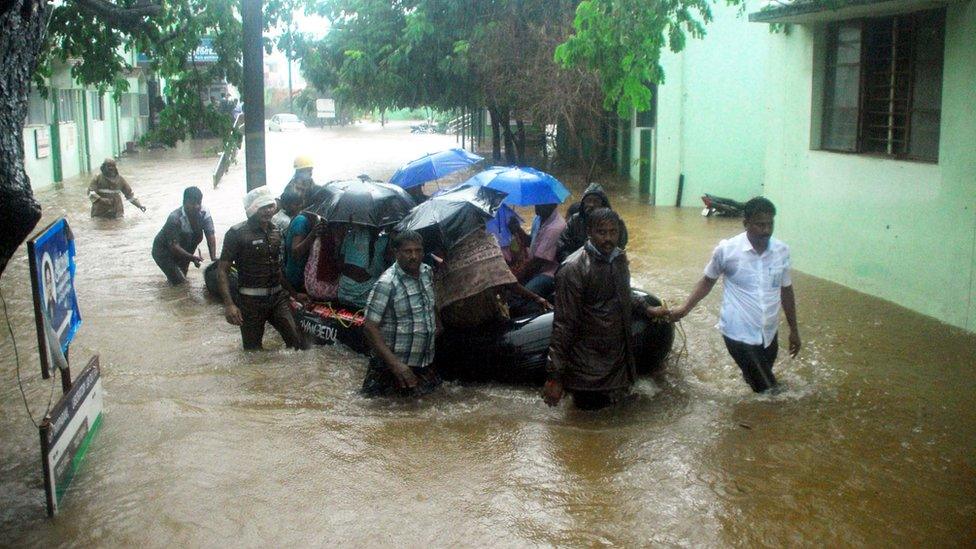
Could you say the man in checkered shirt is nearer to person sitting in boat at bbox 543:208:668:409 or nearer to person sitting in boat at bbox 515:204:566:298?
person sitting in boat at bbox 543:208:668:409

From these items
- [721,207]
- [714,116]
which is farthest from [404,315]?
[714,116]

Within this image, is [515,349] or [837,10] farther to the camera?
[837,10]

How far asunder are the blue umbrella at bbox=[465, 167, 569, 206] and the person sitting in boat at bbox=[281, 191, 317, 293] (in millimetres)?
1551

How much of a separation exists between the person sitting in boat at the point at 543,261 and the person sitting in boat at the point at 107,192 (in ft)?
35.4

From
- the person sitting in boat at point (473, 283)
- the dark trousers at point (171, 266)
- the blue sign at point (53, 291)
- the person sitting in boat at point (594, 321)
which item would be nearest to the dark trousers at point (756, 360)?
the person sitting in boat at point (594, 321)

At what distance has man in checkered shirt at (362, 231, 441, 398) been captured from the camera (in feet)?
21.2

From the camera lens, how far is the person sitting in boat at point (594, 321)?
6.00m

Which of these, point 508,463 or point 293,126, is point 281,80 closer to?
point 293,126

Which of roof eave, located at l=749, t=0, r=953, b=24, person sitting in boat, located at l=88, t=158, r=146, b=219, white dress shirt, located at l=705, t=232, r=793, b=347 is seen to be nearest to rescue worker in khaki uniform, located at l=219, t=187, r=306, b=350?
white dress shirt, located at l=705, t=232, r=793, b=347

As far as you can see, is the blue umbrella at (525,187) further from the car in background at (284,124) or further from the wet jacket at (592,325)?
the car in background at (284,124)

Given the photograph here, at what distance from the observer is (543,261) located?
8.55 metres

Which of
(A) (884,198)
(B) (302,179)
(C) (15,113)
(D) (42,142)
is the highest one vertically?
(C) (15,113)

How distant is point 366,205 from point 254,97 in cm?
343

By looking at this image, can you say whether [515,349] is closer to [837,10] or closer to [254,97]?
[254,97]
